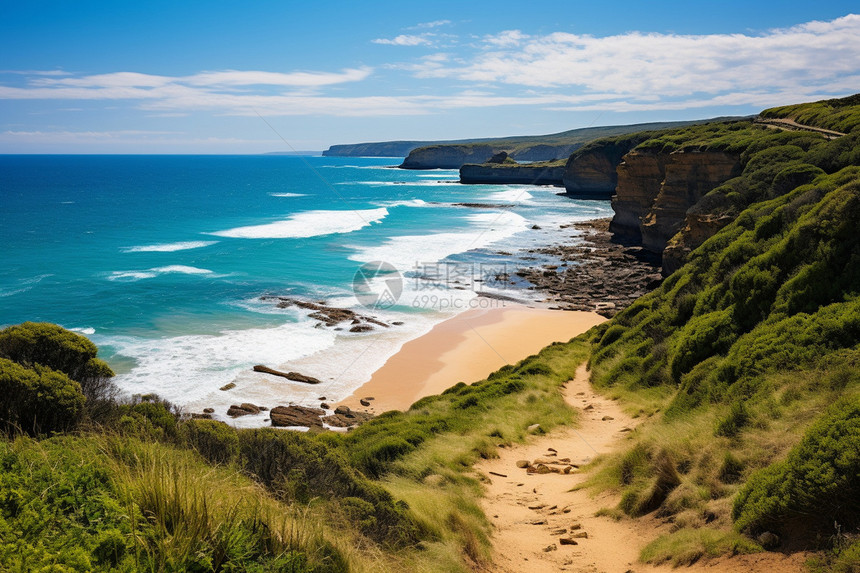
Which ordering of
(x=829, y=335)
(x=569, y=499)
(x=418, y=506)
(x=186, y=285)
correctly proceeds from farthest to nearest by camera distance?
(x=186, y=285) < (x=829, y=335) < (x=569, y=499) < (x=418, y=506)

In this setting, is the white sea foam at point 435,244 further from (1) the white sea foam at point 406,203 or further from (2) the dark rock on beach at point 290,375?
(2) the dark rock on beach at point 290,375

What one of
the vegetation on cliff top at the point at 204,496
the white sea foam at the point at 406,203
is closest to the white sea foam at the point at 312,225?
the white sea foam at the point at 406,203

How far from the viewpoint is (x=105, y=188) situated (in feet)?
374

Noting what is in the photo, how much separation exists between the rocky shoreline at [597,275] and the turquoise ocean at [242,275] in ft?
5.89

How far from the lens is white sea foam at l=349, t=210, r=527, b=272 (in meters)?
46.5

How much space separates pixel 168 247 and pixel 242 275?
1526 cm

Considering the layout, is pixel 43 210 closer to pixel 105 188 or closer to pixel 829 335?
pixel 105 188

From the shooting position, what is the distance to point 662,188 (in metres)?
42.8

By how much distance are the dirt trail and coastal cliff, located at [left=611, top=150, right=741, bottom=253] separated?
19.2m

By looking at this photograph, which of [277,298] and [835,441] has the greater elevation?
[835,441]

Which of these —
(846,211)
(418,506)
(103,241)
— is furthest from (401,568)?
(103,241)

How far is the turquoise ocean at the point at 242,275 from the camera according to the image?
23750 millimetres

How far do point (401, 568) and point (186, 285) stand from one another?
34.5 meters

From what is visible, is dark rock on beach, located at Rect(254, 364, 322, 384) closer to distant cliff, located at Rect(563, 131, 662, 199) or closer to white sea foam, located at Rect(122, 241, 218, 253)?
white sea foam, located at Rect(122, 241, 218, 253)
